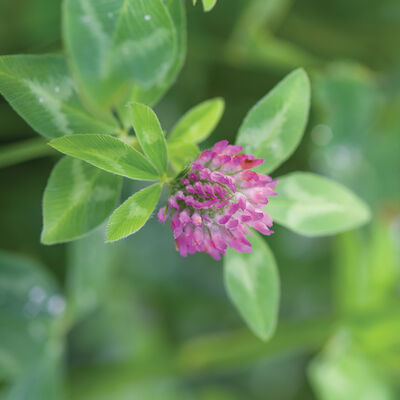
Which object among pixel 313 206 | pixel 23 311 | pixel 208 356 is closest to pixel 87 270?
pixel 23 311

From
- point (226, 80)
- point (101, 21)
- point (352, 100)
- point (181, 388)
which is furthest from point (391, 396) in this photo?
point (101, 21)

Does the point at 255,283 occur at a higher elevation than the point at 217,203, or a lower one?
lower

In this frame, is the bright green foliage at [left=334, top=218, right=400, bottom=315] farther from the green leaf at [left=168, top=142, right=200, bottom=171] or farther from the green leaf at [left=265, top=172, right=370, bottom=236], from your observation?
the green leaf at [left=168, top=142, right=200, bottom=171]

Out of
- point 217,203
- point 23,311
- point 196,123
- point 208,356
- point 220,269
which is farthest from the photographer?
point 220,269

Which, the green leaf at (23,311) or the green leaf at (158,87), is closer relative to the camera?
the green leaf at (158,87)

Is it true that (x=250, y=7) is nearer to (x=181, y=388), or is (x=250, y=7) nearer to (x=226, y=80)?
(x=226, y=80)

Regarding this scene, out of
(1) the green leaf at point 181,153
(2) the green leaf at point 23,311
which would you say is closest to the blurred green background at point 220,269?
(2) the green leaf at point 23,311

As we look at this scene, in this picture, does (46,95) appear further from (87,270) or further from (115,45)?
(87,270)

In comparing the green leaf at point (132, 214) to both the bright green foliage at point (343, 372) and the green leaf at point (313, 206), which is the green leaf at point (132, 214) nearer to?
the green leaf at point (313, 206)

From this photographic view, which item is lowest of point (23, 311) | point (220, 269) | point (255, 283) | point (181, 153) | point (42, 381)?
point (220, 269)
